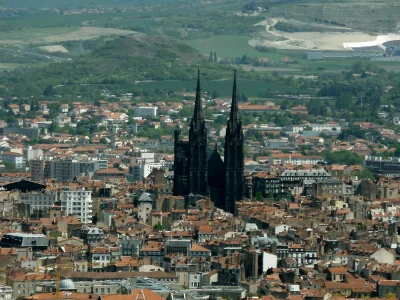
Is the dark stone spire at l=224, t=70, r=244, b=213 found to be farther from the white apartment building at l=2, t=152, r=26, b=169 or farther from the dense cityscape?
the white apartment building at l=2, t=152, r=26, b=169

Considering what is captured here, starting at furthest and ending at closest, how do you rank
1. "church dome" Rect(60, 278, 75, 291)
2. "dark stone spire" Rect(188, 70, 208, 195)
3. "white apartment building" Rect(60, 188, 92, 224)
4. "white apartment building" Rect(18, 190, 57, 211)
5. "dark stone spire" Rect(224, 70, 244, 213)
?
1. "dark stone spire" Rect(188, 70, 208, 195)
2. "dark stone spire" Rect(224, 70, 244, 213)
3. "white apartment building" Rect(18, 190, 57, 211)
4. "white apartment building" Rect(60, 188, 92, 224)
5. "church dome" Rect(60, 278, 75, 291)

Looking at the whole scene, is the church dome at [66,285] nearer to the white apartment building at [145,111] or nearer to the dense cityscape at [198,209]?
the dense cityscape at [198,209]

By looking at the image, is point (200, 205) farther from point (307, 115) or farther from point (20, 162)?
point (307, 115)

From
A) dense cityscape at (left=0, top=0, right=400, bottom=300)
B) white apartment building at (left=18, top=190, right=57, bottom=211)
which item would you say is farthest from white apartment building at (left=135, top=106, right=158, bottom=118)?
white apartment building at (left=18, top=190, right=57, bottom=211)

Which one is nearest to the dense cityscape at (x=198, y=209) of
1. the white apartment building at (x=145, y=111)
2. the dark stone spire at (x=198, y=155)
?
the dark stone spire at (x=198, y=155)

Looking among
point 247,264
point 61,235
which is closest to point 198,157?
point 61,235

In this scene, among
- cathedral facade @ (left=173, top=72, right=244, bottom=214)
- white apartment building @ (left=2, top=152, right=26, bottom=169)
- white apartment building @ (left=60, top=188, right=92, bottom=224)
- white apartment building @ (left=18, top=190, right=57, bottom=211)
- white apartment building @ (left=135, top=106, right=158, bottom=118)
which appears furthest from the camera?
white apartment building @ (left=135, top=106, right=158, bottom=118)

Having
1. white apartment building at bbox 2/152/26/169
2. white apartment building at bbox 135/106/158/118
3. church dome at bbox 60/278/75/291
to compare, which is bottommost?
white apartment building at bbox 135/106/158/118

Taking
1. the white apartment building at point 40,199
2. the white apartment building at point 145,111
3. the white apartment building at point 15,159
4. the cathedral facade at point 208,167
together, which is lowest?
the white apartment building at point 145,111
